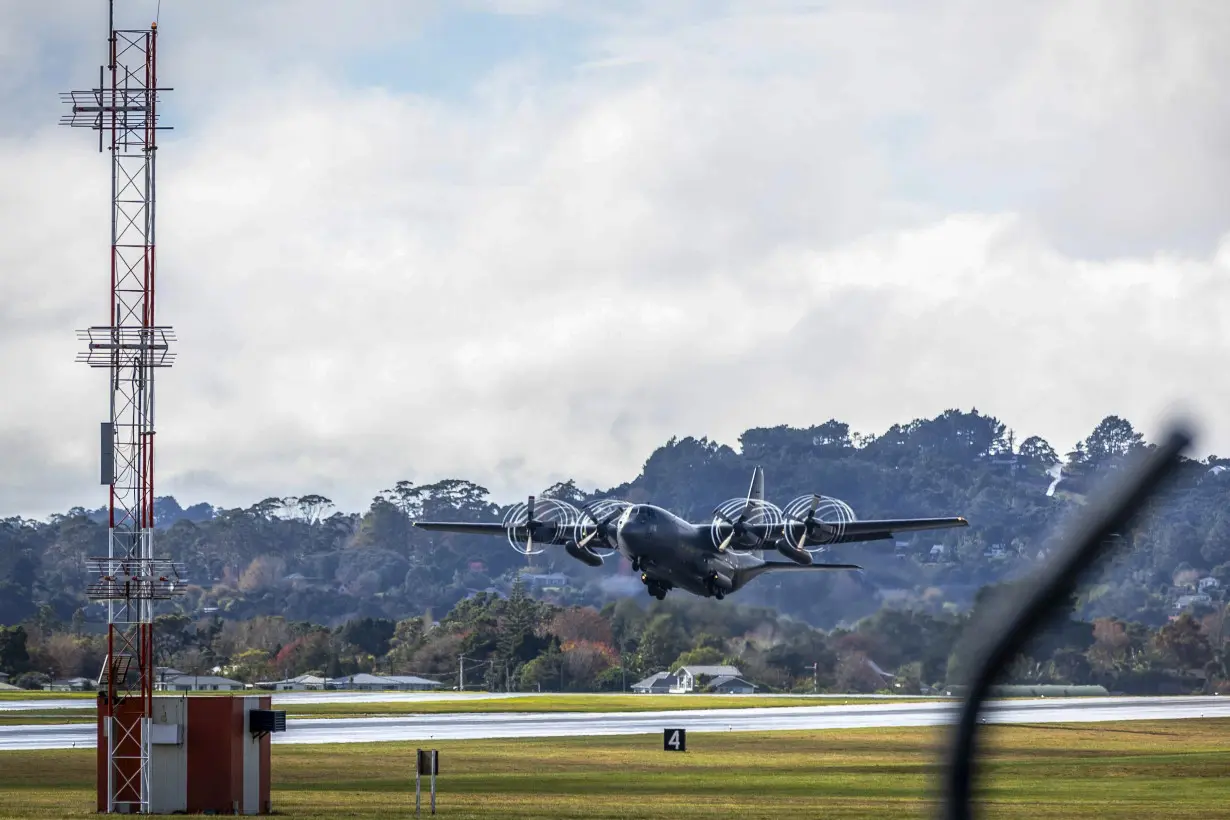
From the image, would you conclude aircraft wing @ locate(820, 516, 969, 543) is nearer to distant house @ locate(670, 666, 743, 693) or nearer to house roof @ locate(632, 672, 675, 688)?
distant house @ locate(670, 666, 743, 693)

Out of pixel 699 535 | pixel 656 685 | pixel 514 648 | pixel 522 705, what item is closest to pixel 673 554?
pixel 699 535

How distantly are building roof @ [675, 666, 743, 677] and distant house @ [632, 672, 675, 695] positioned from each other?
3104mm

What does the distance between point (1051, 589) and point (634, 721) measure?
313 ft

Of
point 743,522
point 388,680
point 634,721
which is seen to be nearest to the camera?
point 743,522

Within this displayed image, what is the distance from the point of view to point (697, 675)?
145 m

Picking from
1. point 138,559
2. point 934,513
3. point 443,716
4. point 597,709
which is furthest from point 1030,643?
point 934,513

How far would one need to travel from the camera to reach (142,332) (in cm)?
4253

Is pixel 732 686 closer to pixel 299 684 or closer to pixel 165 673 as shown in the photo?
pixel 299 684

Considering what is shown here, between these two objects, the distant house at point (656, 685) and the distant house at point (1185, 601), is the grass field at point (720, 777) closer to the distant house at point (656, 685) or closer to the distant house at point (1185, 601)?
the distant house at point (1185, 601)

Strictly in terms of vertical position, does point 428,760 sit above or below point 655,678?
above

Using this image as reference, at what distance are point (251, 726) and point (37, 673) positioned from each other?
136 metres

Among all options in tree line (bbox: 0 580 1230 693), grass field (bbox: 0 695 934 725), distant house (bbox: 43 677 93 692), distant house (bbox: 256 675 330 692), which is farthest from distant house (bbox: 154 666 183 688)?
grass field (bbox: 0 695 934 725)

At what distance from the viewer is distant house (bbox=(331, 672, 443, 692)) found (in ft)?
550

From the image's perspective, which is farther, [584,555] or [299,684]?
[299,684]
